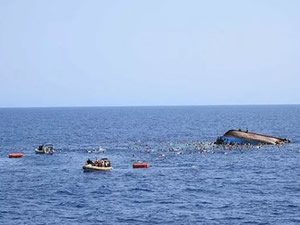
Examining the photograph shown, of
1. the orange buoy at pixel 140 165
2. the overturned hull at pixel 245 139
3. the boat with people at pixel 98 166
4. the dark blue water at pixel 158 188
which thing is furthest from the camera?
the overturned hull at pixel 245 139

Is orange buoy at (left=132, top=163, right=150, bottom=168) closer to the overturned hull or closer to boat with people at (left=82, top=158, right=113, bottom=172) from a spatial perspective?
boat with people at (left=82, top=158, right=113, bottom=172)

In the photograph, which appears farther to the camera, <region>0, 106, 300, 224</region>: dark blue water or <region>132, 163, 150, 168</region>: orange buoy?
<region>132, 163, 150, 168</region>: orange buoy


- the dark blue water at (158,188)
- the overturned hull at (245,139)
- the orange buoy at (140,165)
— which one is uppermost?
the overturned hull at (245,139)

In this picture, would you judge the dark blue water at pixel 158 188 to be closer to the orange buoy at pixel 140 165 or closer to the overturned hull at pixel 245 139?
the orange buoy at pixel 140 165

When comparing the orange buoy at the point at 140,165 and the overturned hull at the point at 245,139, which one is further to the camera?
the overturned hull at the point at 245,139

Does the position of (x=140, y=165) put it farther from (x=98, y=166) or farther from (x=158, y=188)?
(x=158, y=188)

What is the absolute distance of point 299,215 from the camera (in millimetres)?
62562

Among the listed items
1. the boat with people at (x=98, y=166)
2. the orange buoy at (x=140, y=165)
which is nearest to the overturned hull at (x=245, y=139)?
the orange buoy at (x=140, y=165)

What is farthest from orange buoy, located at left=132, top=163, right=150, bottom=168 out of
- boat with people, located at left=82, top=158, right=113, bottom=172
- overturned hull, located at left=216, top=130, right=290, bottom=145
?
overturned hull, located at left=216, top=130, right=290, bottom=145

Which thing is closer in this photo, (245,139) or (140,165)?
(140,165)

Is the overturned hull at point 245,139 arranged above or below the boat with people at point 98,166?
above

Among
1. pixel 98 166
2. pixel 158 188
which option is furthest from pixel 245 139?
pixel 158 188

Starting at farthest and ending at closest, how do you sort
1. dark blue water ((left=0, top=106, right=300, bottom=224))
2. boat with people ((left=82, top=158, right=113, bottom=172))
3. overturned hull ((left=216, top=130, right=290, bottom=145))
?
overturned hull ((left=216, top=130, right=290, bottom=145))
boat with people ((left=82, top=158, right=113, bottom=172))
dark blue water ((left=0, top=106, right=300, bottom=224))

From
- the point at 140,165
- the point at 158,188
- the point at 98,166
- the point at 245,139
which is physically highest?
the point at 245,139
